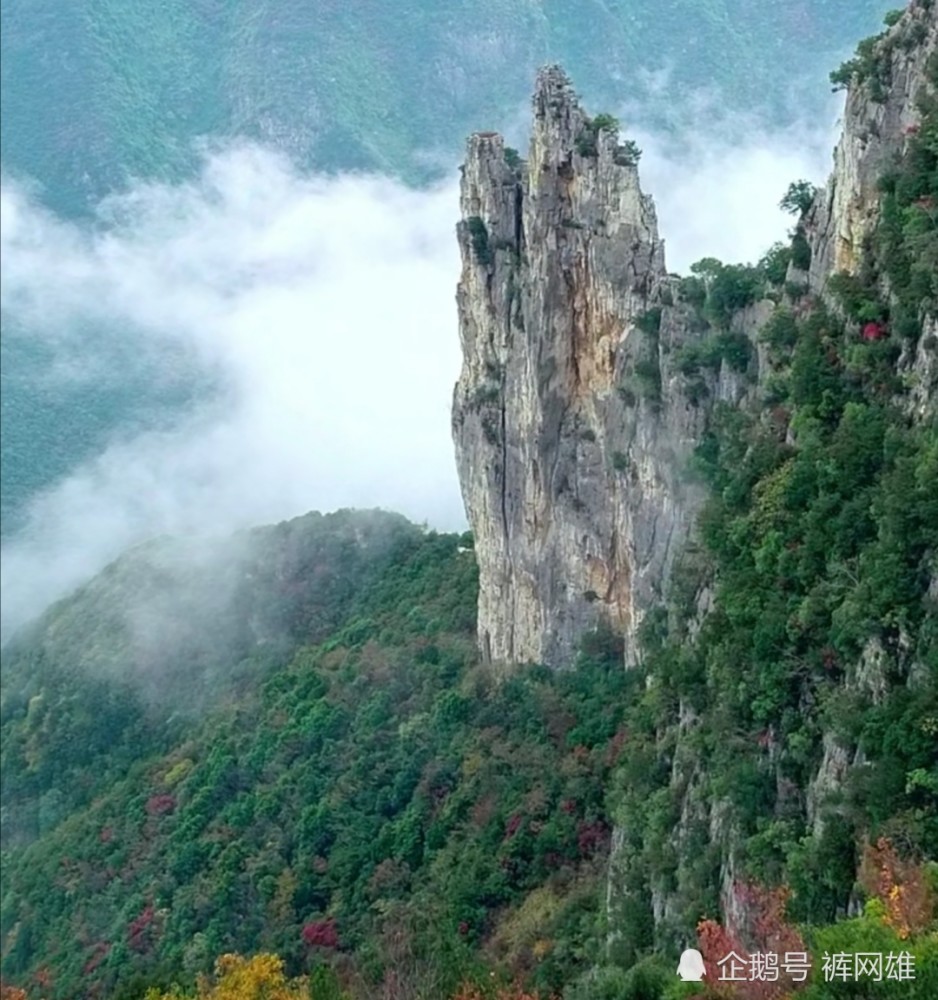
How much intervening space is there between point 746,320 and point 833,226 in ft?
14.2

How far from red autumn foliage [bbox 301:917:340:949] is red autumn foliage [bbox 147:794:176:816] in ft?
43.8

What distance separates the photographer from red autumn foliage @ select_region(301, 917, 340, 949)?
3372 centimetres

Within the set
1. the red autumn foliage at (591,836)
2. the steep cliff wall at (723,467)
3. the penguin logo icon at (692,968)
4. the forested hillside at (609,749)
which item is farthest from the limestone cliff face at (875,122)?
the red autumn foliage at (591,836)

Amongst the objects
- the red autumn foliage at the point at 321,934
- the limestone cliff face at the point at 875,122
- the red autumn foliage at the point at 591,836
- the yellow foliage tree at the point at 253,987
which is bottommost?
the yellow foliage tree at the point at 253,987

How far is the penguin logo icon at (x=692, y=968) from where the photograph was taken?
1523 centimetres

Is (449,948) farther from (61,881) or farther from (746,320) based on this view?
(61,881)

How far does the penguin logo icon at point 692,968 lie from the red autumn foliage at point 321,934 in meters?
19.7

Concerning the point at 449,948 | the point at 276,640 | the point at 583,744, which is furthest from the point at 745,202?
the point at 449,948

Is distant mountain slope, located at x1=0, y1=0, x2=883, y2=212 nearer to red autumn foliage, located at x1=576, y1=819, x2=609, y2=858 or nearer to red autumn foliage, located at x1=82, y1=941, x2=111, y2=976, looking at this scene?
red autumn foliage, located at x1=82, y1=941, x2=111, y2=976

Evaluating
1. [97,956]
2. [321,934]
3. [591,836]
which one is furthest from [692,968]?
[97,956]

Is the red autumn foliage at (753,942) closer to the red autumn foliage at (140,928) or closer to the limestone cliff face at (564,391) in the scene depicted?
the limestone cliff face at (564,391)

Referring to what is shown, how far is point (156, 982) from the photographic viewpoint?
24203 millimetres

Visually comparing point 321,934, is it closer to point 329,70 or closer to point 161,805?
point 161,805

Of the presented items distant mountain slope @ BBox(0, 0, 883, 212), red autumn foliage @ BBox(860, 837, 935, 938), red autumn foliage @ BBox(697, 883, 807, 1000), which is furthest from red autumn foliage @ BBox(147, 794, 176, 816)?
distant mountain slope @ BBox(0, 0, 883, 212)
